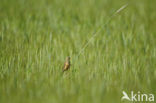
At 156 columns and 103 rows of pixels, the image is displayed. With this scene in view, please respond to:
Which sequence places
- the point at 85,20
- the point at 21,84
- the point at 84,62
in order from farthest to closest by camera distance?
the point at 85,20
the point at 84,62
the point at 21,84

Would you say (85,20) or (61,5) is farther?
(61,5)

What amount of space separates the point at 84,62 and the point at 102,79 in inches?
10.5

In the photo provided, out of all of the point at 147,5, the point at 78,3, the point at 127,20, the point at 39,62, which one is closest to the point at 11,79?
the point at 39,62

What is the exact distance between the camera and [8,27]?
111 inches

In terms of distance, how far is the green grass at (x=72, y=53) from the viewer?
1.76 metres

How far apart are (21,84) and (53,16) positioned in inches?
58.3

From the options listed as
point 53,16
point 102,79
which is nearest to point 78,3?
point 53,16

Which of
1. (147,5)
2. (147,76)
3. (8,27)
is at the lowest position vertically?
(147,76)

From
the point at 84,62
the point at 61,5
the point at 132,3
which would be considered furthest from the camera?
the point at 132,3

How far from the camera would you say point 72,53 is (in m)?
2.35

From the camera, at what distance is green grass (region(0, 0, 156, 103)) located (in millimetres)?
1758

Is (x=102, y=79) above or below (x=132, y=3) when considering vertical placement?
below

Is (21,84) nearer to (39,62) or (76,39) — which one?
(39,62)

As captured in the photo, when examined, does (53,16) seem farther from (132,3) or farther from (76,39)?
(132,3)
